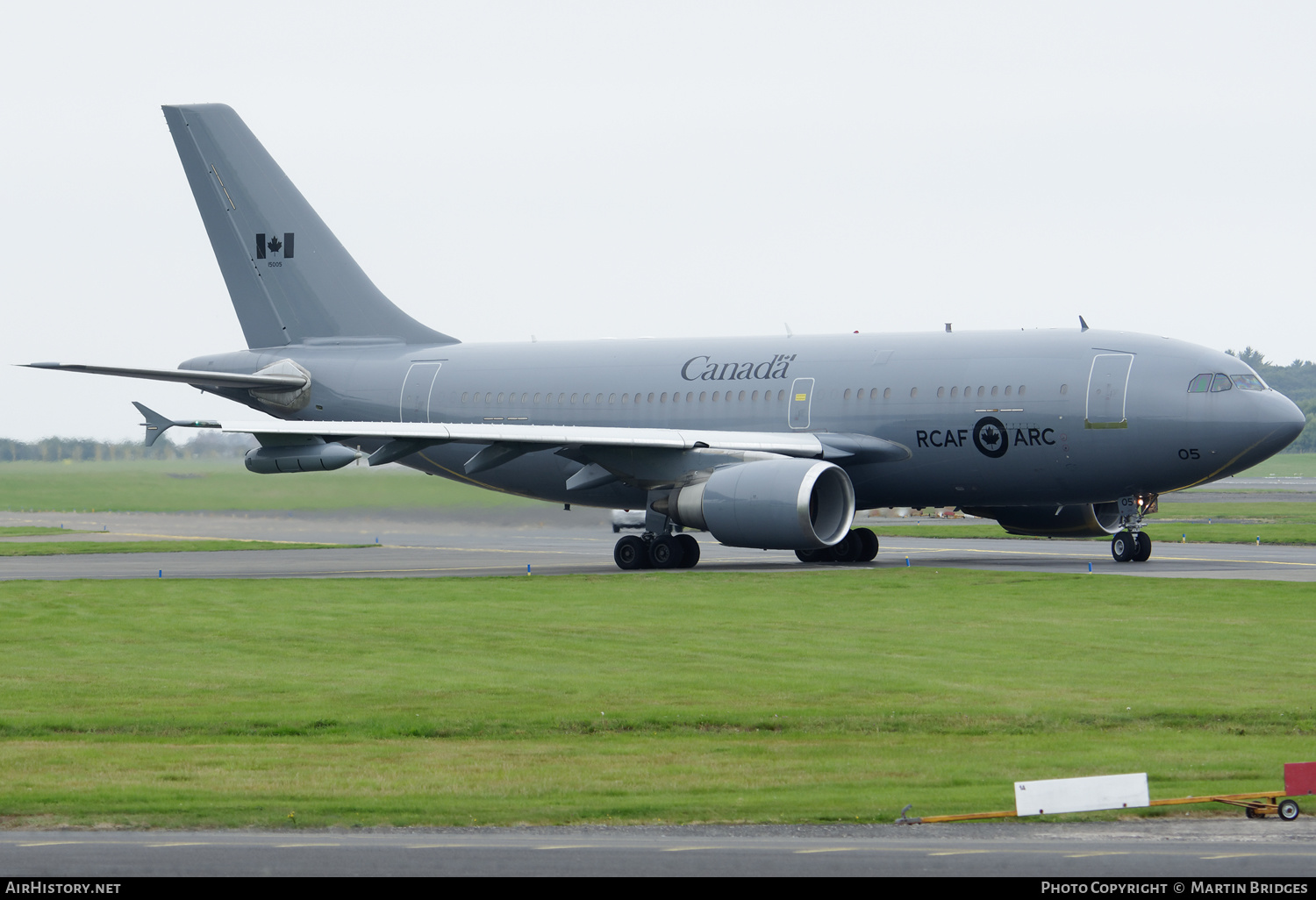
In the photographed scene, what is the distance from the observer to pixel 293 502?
40156 millimetres

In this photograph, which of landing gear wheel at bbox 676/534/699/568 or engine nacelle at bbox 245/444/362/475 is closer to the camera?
engine nacelle at bbox 245/444/362/475

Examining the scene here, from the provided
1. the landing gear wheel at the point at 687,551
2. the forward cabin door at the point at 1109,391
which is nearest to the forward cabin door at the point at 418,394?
the landing gear wheel at the point at 687,551

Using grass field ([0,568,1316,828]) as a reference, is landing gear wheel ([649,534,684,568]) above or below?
above

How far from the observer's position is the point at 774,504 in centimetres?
2905

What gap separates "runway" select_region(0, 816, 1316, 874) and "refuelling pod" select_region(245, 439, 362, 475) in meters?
21.7

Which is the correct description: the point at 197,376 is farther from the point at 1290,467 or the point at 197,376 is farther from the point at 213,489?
the point at 1290,467

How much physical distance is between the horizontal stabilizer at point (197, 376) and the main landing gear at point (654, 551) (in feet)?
37.3

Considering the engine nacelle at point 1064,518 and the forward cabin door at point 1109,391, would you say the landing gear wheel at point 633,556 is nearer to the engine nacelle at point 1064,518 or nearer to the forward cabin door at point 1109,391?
the engine nacelle at point 1064,518

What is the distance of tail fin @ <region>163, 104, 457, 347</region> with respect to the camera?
40188 millimetres

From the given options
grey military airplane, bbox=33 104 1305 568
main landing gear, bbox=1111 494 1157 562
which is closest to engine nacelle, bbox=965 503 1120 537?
grey military airplane, bbox=33 104 1305 568

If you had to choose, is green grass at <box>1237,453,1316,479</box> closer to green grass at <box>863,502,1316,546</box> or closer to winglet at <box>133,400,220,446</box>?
green grass at <box>863,502,1316,546</box>

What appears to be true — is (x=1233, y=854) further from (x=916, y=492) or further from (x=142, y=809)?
(x=916, y=492)

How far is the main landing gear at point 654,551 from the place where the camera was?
3212cm
